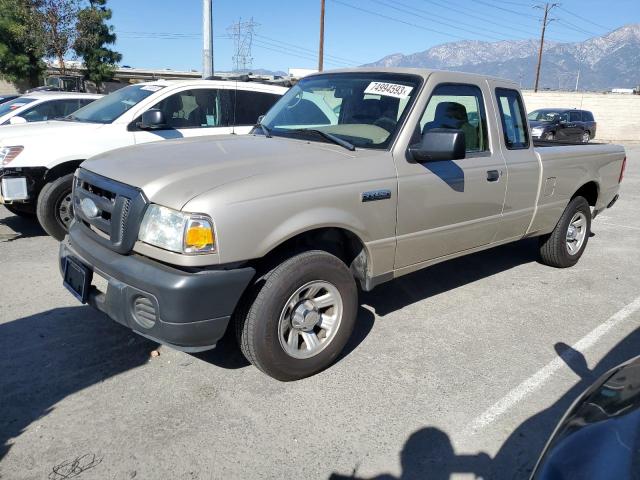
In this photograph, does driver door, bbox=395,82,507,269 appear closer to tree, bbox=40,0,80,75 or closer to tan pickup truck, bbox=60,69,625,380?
tan pickup truck, bbox=60,69,625,380

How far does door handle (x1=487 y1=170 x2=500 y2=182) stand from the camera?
4355 millimetres

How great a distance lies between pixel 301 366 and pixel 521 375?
1.52 meters

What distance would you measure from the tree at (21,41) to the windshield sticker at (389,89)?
2351cm

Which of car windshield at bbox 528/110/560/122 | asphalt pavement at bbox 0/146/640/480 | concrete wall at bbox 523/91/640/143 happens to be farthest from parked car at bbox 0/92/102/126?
concrete wall at bbox 523/91/640/143

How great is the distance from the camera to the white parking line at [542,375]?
3.14 m

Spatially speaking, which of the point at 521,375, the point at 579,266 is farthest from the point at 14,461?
the point at 579,266

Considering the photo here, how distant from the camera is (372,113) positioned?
4.04 metres

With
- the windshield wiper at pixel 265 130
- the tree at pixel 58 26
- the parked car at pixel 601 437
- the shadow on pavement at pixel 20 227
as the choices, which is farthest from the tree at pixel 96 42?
the parked car at pixel 601 437

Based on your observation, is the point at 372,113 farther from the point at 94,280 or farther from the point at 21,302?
the point at 21,302

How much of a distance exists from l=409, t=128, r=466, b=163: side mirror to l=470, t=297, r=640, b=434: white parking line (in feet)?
5.21

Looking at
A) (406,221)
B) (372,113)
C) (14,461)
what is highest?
(372,113)

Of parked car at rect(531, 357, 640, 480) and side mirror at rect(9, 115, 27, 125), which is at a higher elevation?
side mirror at rect(9, 115, 27, 125)

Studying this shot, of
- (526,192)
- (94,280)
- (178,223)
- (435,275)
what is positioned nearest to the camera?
(178,223)

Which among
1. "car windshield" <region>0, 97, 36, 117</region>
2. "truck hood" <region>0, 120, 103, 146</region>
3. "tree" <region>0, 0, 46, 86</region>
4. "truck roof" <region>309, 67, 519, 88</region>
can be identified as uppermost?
"tree" <region>0, 0, 46, 86</region>
